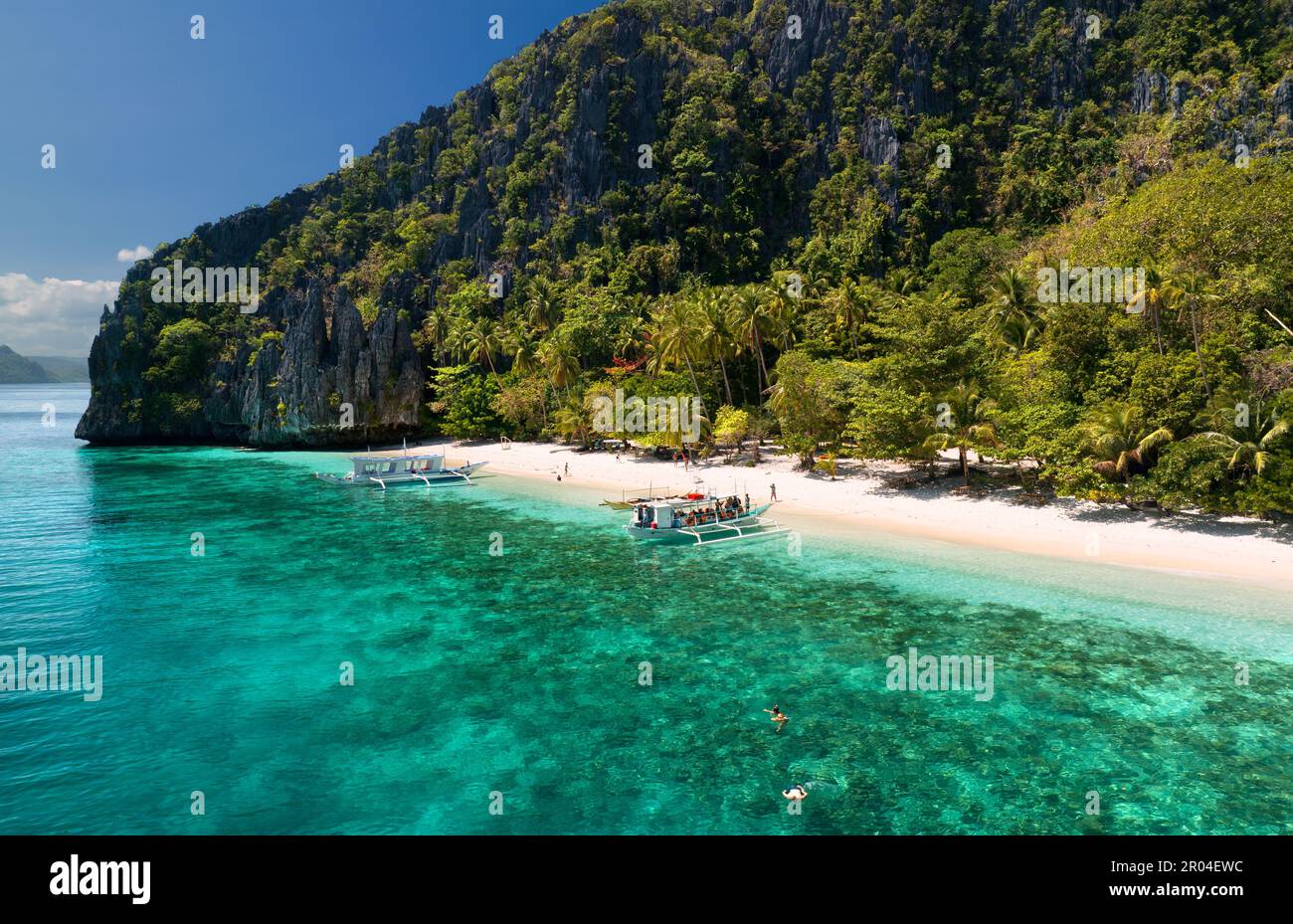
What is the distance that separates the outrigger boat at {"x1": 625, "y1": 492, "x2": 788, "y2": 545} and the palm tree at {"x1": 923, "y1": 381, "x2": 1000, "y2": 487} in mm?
9861

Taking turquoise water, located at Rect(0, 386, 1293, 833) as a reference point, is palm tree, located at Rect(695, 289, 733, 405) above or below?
above

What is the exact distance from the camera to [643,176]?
8981cm

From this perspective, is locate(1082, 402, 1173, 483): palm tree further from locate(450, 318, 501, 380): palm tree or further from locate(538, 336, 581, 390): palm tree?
locate(450, 318, 501, 380): palm tree

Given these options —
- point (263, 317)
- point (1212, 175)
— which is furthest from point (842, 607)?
point (263, 317)

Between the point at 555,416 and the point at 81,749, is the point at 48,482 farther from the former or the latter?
the point at 81,749

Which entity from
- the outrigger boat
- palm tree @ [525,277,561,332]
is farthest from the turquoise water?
palm tree @ [525,277,561,332]

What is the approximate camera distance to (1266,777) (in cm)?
1206

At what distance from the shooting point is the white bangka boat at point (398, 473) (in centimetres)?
5178

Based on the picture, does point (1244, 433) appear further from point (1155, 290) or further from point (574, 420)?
point (574, 420)

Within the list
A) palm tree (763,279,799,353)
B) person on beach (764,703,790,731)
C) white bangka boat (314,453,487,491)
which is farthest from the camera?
palm tree (763,279,799,353)

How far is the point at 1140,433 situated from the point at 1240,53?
256 feet

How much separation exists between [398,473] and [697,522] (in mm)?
31359

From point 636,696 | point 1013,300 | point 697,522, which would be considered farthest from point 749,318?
point 636,696

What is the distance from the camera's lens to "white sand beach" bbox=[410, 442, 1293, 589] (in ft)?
78.6
